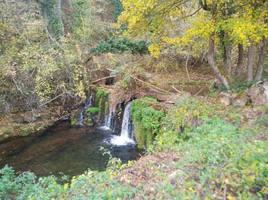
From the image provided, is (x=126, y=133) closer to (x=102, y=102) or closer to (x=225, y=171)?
(x=102, y=102)

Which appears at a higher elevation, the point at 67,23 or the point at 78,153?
the point at 67,23

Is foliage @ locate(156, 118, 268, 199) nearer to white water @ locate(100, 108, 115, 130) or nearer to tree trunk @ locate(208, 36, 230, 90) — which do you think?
tree trunk @ locate(208, 36, 230, 90)

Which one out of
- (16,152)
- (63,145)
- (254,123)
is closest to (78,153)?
(63,145)

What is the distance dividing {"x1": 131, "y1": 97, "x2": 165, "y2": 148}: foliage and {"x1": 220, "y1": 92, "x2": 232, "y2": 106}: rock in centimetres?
212

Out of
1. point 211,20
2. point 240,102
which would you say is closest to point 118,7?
point 211,20

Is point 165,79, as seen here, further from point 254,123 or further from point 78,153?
point 254,123

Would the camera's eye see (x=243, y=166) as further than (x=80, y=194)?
No

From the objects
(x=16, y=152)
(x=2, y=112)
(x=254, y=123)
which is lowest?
(x=16, y=152)

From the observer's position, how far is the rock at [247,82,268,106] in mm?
8873

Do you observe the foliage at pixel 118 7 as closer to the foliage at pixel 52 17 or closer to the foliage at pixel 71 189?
the foliage at pixel 52 17

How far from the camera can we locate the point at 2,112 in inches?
560

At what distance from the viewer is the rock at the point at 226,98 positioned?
31.5ft

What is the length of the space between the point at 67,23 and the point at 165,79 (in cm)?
1142

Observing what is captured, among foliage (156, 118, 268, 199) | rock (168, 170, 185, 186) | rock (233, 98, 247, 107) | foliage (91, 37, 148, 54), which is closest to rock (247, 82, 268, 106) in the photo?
rock (233, 98, 247, 107)
